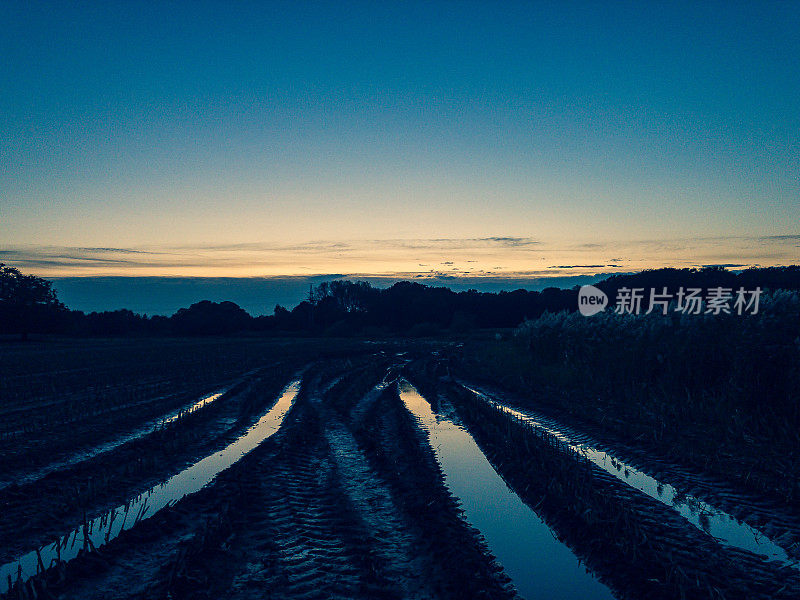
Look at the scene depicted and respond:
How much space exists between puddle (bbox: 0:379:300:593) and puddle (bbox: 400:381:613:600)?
3.59 meters

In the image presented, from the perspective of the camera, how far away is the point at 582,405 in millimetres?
15102

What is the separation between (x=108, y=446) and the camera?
10617mm

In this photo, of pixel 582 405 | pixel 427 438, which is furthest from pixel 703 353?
pixel 427 438

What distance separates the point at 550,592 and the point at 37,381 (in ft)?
75.2

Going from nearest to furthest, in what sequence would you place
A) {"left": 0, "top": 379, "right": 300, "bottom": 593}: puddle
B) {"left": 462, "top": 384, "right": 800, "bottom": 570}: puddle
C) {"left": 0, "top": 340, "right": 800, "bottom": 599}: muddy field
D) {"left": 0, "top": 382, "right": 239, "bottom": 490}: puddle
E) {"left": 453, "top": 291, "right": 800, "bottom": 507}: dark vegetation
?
{"left": 0, "top": 340, "right": 800, "bottom": 599}: muddy field
{"left": 0, "top": 379, "right": 300, "bottom": 593}: puddle
{"left": 462, "top": 384, "right": 800, "bottom": 570}: puddle
{"left": 0, "top": 382, "right": 239, "bottom": 490}: puddle
{"left": 453, "top": 291, "right": 800, "bottom": 507}: dark vegetation

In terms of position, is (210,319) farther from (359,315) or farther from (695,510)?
(695,510)

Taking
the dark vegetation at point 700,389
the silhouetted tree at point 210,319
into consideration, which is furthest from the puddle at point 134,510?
the silhouetted tree at point 210,319

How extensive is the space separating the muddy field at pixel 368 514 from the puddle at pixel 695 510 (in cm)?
3

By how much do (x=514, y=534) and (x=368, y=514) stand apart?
1679 millimetres

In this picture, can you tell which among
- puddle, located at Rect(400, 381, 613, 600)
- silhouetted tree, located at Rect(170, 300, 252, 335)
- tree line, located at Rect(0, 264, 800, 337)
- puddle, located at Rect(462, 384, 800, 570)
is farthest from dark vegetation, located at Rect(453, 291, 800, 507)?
silhouetted tree, located at Rect(170, 300, 252, 335)

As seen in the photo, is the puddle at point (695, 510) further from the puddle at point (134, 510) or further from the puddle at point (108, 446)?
the puddle at point (108, 446)

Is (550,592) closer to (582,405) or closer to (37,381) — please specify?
(582,405)

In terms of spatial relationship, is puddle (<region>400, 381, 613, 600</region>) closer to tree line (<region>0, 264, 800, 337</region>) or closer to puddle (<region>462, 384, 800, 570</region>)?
puddle (<region>462, 384, 800, 570</region>)

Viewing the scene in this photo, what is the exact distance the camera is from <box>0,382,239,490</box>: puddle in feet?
27.9
